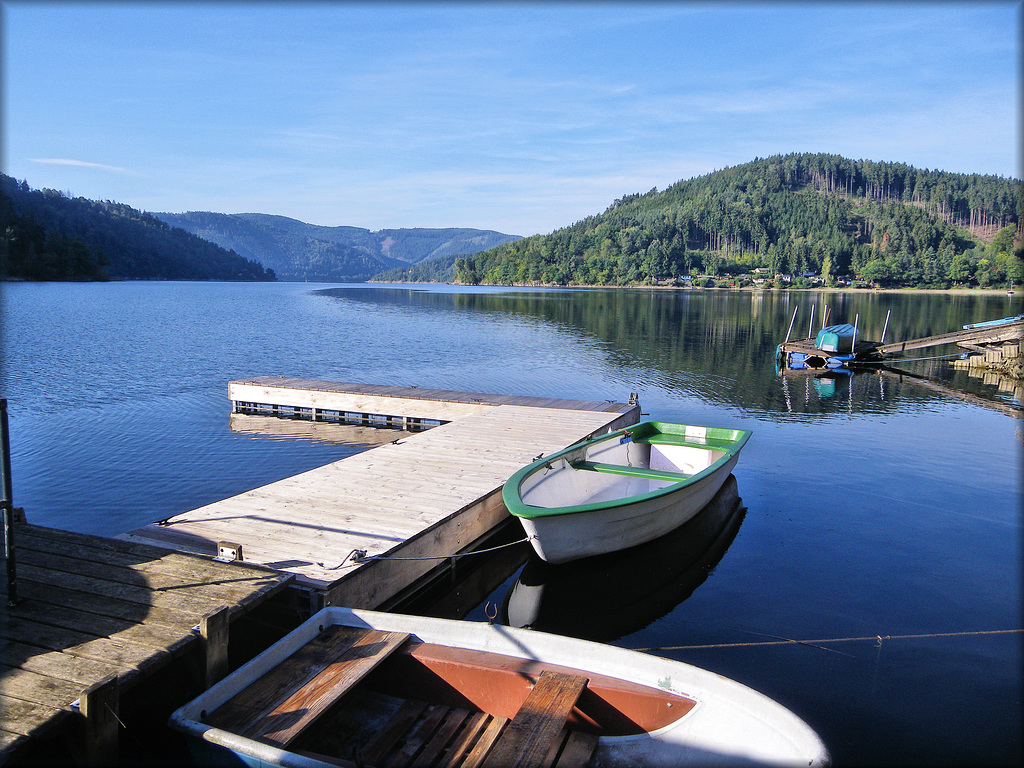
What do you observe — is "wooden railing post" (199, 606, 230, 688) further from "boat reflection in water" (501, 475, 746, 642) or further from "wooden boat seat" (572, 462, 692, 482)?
"wooden boat seat" (572, 462, 692, 482)

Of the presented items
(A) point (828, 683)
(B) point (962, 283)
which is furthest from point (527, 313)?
(B) point (962, 283)

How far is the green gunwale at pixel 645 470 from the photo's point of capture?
7.64 m

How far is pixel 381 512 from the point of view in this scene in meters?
7.77

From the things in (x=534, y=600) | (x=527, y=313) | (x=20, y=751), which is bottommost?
(x=534, y=600)

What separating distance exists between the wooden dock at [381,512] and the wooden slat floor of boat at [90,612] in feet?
1.69

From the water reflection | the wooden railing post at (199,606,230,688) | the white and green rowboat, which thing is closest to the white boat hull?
the white and green rowboat

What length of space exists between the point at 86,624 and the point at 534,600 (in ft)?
16.3

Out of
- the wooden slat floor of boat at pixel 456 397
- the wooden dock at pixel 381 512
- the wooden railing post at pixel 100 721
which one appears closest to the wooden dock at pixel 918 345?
the wooden slat floor of boat at pixel 456 397

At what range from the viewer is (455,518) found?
7805mm

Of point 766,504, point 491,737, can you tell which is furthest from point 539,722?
point 766,504

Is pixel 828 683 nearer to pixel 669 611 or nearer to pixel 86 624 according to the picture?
pixel 669 611

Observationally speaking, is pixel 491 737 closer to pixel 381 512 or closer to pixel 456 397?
pixel 381 512

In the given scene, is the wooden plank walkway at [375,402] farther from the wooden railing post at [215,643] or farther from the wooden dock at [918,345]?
the wooden dock at [918,345]

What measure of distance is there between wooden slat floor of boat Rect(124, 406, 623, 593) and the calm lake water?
1.59m
